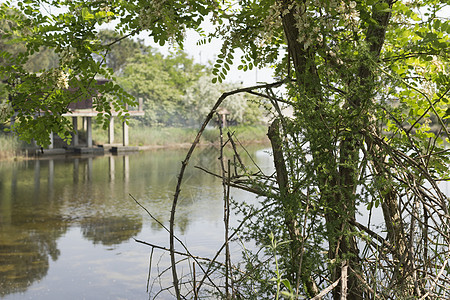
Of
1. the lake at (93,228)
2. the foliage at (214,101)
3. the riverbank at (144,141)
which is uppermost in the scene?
the foliage at (214,101)

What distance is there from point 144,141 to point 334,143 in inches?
993

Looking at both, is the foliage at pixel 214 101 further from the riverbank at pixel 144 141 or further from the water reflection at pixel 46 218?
the water reflection at pixel 46 218

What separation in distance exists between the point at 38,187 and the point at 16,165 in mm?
5822

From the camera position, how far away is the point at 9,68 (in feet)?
10.4

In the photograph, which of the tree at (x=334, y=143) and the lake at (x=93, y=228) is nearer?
the tree at (x=334, y=143)

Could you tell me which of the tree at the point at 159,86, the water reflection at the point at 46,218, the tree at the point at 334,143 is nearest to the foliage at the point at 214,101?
the tree at the point at 159,86

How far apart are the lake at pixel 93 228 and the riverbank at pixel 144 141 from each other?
5.49 meters

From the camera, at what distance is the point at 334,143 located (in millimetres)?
1910

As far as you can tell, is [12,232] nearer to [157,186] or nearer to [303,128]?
[157,186]

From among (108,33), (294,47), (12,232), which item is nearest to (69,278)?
(12,232)

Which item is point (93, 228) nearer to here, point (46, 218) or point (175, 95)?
point (46, 218)

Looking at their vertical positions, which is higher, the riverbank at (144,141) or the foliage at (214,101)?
the foliage at (214,101)

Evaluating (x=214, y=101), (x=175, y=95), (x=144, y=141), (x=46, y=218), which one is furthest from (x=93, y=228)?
(x=175, y=95)

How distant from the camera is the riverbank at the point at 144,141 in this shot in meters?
20.9
